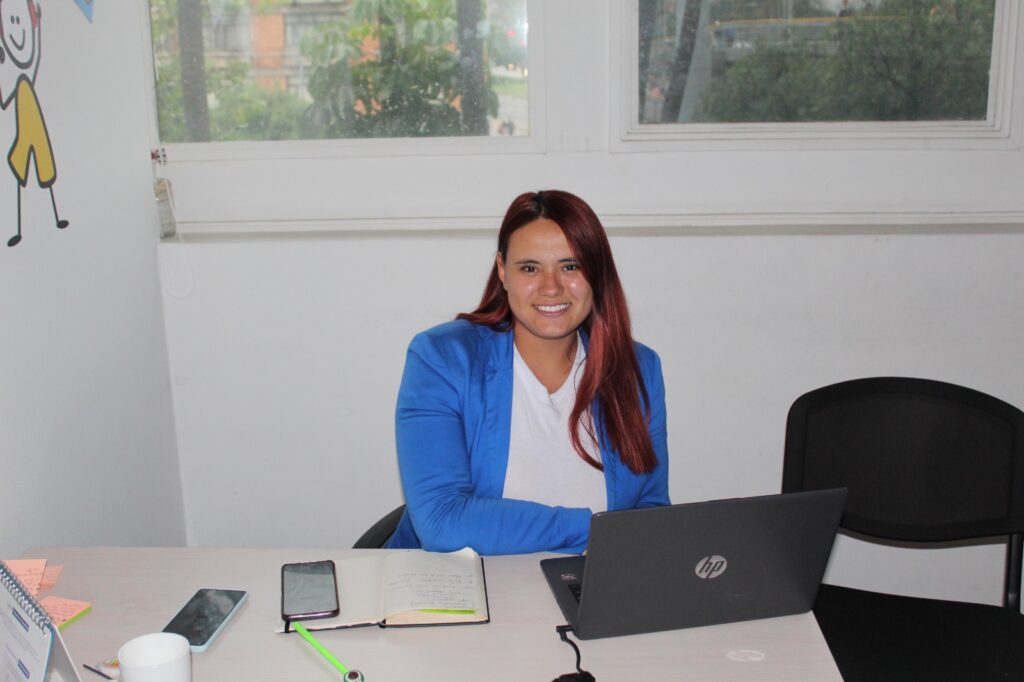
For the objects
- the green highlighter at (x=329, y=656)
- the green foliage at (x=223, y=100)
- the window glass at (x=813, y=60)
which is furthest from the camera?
the green foliage at (x=223, y=100)

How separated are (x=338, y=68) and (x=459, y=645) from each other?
5.56 ft

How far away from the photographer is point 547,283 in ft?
5.83

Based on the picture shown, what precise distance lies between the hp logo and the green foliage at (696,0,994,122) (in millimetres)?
1516

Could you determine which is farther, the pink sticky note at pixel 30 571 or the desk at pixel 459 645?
the pink sticky note at pixel 30 571

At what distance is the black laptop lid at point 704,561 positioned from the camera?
3.97 ft

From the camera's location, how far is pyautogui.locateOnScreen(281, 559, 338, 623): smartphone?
1369mm

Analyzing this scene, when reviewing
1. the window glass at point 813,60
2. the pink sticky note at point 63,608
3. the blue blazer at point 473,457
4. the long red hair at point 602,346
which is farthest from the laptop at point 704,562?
the window glass at point 813,60

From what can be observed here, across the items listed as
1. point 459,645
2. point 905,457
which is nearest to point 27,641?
point 459,645

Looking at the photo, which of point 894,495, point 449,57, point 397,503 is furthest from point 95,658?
point 449,57

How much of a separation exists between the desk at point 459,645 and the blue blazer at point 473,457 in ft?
0.38

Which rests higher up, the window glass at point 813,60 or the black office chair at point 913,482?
the window glass at point 813,60

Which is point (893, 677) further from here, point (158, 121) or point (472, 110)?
point (158, 121)

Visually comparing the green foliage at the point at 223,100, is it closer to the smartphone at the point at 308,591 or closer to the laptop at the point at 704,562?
the smartphone at the point at 308,591

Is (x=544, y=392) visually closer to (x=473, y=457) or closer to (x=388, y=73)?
(x=473, y=457)
